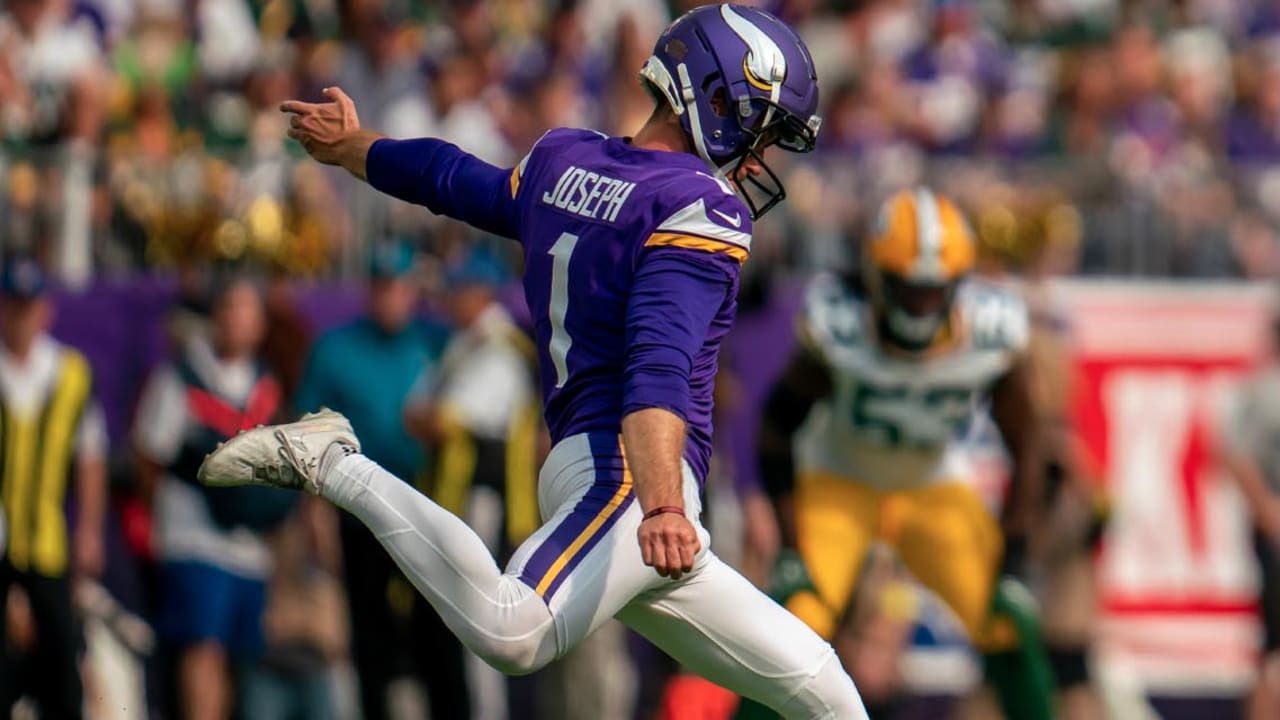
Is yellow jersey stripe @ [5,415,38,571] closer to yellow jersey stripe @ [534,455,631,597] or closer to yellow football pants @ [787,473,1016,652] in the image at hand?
yellow football pants @ [787,473,1016,652]

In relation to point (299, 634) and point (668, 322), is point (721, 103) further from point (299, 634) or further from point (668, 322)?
point (299, 634)

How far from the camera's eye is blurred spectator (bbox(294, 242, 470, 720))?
944cm

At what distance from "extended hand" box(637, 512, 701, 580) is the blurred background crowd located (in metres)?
4.14

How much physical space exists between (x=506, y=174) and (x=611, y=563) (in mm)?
1012

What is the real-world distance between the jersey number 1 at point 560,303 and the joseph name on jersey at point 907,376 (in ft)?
9.95

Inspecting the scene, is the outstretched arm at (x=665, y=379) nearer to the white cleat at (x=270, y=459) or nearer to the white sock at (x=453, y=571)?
the white sock at (x=453, y=571)

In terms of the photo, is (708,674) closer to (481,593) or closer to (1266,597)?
(481,593)

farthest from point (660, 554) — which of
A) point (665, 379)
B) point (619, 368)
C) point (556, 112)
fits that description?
point (556, 112)

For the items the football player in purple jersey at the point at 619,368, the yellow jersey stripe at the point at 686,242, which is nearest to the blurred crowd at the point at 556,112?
the football player in purple jersey at the point at 619,368

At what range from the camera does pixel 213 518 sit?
9.51 m

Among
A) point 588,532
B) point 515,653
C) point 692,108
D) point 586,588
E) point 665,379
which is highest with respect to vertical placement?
point 692,108

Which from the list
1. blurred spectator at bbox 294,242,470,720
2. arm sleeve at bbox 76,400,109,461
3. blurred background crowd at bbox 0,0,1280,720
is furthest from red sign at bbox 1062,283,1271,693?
arm sleeve at bbox 76,400,109,461

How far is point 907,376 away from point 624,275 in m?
3.30

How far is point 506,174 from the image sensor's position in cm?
562
